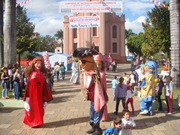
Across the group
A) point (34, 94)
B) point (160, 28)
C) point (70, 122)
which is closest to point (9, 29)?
point (34, 94)

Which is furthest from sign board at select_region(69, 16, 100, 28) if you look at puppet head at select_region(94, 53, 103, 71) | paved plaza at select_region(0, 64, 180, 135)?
puppet head at select_region(94, 53, 103, 71)

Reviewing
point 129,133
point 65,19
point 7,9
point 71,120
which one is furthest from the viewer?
point 65,19

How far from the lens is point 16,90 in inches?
454

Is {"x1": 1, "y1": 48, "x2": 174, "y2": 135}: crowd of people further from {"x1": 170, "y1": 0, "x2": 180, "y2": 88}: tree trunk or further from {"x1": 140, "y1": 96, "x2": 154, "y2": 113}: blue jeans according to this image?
{"x1": 170, "y1": 0, "x2": 180, "y2": 88}: tree trunk

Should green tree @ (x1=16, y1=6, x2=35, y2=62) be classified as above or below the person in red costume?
above

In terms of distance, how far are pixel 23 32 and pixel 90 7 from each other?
1168 cm

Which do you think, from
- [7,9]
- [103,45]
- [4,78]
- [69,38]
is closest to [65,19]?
[69,38]

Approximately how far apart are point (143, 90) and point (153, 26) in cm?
1800

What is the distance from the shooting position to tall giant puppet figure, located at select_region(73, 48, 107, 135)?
6387mm

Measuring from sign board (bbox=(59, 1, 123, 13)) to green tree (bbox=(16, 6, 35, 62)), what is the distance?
8.79m

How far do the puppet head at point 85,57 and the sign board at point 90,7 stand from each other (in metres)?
15.0

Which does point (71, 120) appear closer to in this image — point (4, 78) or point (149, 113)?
point (149, 113)

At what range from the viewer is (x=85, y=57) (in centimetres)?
645

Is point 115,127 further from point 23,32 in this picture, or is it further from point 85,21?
point 23,32
